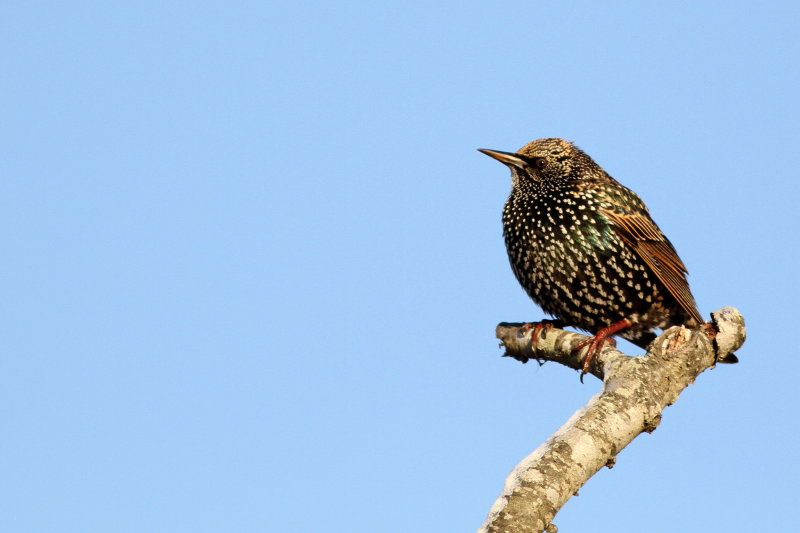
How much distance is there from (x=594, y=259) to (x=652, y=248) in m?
Answer: 0.57

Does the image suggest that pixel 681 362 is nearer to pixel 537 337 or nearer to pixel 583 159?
pixel 537 337

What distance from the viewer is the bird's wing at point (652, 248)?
761 centimetres

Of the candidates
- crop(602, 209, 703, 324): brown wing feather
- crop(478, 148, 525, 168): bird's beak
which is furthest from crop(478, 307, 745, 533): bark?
crop(478, 148, 525, 168): bird's beak

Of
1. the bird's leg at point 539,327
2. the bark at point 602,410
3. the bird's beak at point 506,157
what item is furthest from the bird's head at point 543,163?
the bark at point 602,410

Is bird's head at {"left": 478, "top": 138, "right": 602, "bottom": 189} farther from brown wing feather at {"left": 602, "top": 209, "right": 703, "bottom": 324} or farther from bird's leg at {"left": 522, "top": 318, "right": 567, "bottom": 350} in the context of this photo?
bird's leg at {"left": 522, "top": 318, "right": 567, "bottom": 350}

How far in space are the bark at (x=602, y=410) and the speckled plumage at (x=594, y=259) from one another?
1057 mm

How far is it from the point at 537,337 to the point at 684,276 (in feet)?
6.35

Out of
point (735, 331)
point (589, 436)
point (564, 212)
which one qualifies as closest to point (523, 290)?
point (564, 212)

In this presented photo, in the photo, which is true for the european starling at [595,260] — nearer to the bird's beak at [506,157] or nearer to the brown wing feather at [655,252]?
the brown wing feather at [655,252]

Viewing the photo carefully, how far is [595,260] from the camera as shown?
7.49 meters

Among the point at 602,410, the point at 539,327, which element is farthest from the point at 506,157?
the point at 602,410

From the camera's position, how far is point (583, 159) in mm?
8352

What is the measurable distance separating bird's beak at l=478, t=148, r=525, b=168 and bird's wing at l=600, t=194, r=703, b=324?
2.78 feet

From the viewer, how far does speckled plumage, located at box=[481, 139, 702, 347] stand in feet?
24.5
